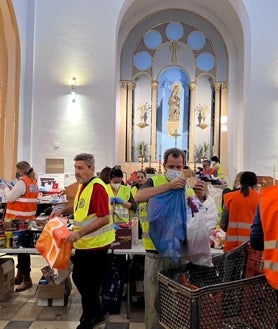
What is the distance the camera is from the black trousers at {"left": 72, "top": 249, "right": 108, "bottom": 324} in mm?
A: 3010

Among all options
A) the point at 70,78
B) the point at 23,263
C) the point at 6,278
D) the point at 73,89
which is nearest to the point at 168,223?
the point at 6,278

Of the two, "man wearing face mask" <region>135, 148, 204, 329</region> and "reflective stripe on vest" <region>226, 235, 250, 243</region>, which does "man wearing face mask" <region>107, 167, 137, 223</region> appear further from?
"man wearing face mask" <region>135, 148, 204, 329</region>

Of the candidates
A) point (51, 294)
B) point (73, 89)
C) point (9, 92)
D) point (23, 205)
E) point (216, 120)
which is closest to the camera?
point (51, 294)

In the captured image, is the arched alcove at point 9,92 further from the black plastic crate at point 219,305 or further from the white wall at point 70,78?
the black plastic crate at point 219,305

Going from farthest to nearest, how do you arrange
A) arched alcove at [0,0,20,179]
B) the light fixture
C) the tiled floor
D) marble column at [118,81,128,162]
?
1. marble column at [118,81,128,162]
2. the light fixture
3. arched alcove at [0,0,20,179]
4. the tiled floor

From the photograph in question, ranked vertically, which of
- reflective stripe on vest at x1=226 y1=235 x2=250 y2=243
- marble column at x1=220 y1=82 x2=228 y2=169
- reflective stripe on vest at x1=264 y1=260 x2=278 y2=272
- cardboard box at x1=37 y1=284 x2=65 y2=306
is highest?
marble column at x1=220 y1=82 x2=228 y2=169


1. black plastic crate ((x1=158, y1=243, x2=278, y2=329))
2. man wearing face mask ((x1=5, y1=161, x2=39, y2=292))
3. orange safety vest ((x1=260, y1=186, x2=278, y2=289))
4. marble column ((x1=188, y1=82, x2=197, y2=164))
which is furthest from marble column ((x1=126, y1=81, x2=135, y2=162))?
orange safety vest ((x1=260, y1=186, x2=278, y2=289))

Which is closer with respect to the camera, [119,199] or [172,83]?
[119,199]

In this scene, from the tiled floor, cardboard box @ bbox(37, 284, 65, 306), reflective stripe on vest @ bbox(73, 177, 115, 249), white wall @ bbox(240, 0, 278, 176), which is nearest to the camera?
reflective stripe on vest @ bbox(73, 177, 115, 249)

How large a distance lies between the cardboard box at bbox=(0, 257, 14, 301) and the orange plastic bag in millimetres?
1496

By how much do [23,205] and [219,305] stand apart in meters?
3.40

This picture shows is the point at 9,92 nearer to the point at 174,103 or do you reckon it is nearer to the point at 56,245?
the point at 174,103

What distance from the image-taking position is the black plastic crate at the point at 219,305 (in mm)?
1876

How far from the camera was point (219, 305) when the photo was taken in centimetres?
196
